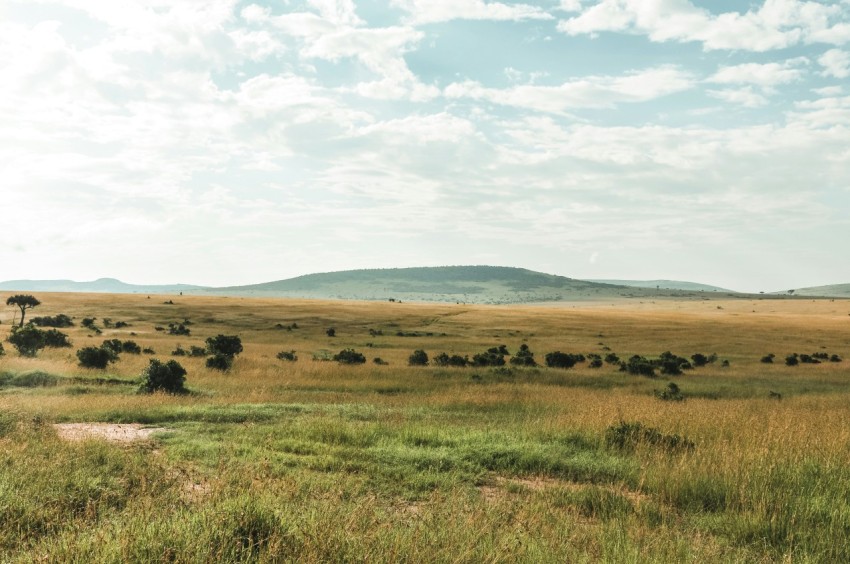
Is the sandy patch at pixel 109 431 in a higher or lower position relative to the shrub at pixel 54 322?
higher

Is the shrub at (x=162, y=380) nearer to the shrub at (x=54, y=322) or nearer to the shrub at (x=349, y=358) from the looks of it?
the shrub at (x=349, y=358)

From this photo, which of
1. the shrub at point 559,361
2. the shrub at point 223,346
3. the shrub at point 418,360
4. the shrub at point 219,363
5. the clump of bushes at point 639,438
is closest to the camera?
the clump of bushes at point 639,438

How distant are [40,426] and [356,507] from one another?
9.06 m

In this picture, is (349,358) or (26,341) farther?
(349,358)

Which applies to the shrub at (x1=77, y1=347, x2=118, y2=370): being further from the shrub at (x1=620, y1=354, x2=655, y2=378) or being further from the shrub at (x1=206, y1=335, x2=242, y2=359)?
the shrub at (x1=620, y1=354, x2=655, y2=378)

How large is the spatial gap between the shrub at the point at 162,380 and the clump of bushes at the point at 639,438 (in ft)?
52.7

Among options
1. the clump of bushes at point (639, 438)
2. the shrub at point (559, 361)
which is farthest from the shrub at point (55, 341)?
the clump of bushes at point (639, 438)

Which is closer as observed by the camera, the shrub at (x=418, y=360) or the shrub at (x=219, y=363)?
the shrub at (x=219, y=363)

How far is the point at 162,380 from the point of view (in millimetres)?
21797

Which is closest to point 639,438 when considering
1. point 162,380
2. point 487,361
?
point 162,380

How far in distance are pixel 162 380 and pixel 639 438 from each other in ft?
56.7

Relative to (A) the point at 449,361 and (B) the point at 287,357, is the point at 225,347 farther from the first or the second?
(A) the point at 449,361

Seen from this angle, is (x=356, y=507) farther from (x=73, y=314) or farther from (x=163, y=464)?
(x=73, y=314)

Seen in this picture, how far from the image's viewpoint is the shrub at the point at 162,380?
2152cm
